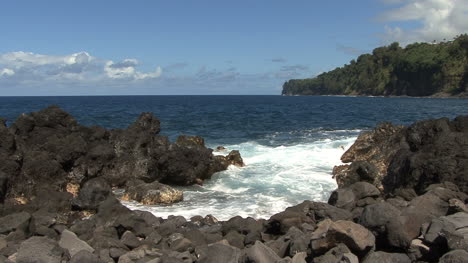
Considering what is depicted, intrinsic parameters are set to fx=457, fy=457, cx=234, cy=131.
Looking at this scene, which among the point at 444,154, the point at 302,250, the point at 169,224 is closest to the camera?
the point at 302,250

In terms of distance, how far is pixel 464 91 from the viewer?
127 metres

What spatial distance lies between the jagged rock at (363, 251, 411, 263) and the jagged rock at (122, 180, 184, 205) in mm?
10001

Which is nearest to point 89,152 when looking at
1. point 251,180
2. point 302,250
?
point 251,180

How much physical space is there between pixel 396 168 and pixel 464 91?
126 metres

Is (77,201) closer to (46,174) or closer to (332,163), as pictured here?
(46,174)

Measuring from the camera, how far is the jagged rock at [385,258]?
25.2 ft

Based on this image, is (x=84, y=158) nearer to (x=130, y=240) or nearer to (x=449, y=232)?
(x=130, y=240)

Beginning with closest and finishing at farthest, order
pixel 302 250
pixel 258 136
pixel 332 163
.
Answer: pixel 302 250 < pixel 332 163 < pixel 258 136

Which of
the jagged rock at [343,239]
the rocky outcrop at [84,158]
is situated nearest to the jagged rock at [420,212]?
the jagged rock at [343,239]

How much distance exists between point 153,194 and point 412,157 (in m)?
9.10

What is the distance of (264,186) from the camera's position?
19.2 meters

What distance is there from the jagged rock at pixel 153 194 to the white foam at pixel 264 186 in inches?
13.2

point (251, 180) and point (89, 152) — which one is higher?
point (89, 152)

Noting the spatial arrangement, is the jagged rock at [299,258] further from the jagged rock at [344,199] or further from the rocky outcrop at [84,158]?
the rocky outcrop at [84,158]
